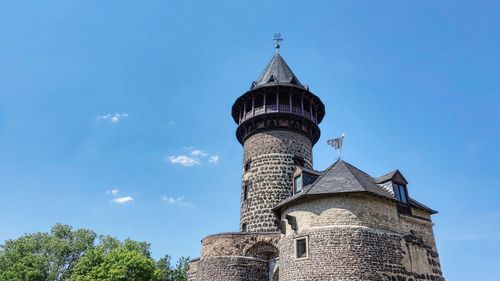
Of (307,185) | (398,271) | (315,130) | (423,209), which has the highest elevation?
(315,130)

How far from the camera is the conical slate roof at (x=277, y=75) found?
94.4 ft

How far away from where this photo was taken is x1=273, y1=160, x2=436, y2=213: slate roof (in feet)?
59.3

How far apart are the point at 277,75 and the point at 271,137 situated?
512cm

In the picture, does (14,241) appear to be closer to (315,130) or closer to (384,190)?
(315,130)

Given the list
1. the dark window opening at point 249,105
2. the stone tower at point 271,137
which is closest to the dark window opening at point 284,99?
the stone tower at point 271,137

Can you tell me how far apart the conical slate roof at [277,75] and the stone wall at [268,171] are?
3911 mm

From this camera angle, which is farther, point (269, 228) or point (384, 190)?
point (269, 228)

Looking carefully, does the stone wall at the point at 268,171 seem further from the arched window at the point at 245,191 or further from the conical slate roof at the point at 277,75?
the conical slate roof at the point at 277,75

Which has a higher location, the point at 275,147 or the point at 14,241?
the point at 275,147

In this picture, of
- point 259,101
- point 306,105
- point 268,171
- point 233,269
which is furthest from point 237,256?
point 306,105

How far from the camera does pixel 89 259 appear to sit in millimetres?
29344

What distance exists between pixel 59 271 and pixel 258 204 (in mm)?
20711

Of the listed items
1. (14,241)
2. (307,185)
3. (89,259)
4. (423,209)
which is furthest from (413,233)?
(14,241)

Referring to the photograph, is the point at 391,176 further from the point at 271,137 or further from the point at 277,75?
the point at 277,75
